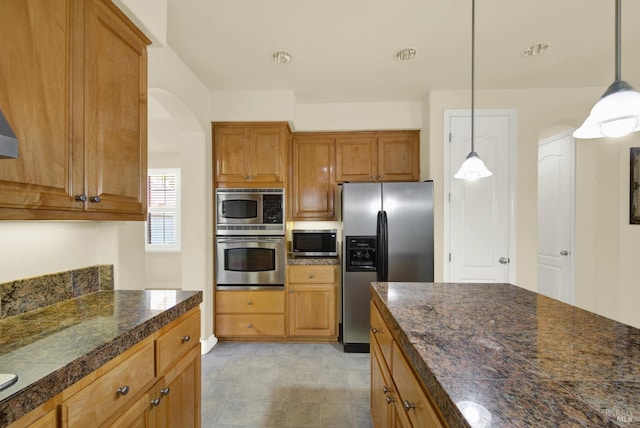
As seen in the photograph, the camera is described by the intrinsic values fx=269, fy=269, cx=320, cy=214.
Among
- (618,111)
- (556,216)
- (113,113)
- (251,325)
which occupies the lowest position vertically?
(251,325)

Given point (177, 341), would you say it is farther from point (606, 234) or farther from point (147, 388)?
point (606, 234)

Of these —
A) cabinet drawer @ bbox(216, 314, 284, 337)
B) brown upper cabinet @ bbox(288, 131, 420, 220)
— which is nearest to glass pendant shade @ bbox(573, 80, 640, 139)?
brown upper cabinet @ bbox(288, 131, 420, 220)

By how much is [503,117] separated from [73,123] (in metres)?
3.53

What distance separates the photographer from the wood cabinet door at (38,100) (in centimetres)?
84

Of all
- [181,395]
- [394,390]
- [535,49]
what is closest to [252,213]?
[181,395]

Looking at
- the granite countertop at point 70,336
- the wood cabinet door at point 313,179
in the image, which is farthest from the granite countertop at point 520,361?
the wood cabinet door at point 313,179

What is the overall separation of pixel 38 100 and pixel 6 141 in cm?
31

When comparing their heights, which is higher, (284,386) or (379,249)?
(379,249)

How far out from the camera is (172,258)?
15.6 ft

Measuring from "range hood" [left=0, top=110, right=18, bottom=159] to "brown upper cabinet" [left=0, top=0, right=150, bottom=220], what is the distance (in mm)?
138

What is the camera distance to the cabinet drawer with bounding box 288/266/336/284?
293 cm

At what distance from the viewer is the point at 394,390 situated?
112 cm

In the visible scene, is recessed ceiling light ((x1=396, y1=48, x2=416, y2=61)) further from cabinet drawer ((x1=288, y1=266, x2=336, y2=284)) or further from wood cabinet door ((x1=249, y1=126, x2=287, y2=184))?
cabinet drawer ((x1=288, y1=266, x2=336, y2=284))

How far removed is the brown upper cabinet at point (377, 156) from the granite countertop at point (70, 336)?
2309mm
